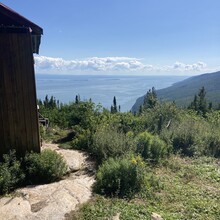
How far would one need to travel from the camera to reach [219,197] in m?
4.05

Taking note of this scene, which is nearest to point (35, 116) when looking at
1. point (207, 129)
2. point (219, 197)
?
point (219, 197)

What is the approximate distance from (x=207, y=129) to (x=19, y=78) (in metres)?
5.66

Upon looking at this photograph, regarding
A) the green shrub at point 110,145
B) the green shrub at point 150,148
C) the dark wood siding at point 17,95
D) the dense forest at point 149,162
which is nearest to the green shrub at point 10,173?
the dark wood siding at point 17,95

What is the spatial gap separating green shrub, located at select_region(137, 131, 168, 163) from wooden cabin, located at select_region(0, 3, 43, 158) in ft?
8.03

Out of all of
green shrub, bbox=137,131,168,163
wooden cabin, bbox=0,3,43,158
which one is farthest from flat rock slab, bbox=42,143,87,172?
green shrub, bbox=137,131,168,163

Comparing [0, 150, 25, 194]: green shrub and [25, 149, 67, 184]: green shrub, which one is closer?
[0, 150, 25, 194]: green shrub

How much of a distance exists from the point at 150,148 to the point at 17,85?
3373mm

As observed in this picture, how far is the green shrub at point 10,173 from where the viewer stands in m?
4.02

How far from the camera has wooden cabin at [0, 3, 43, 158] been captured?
4.35 m

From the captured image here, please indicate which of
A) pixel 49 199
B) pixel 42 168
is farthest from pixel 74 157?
pixel 49 199

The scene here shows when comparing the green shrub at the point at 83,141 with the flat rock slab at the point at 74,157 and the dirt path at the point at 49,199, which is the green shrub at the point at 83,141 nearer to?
the flat rock slab at the point at 74,157

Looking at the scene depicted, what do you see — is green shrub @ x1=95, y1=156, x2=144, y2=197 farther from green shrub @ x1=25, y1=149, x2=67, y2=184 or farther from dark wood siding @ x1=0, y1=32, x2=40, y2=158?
dark wood siding @ x1=0, y1=32, x2=40, y2=158

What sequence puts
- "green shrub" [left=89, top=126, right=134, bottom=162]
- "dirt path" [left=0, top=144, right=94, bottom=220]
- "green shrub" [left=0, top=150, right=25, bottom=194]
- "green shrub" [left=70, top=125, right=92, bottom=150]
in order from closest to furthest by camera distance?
"dirt path" [left=0, top=144, right=94, bottom=220] → "green shrub" [left=0, top=150, right=25, bottom=194] → "green shrub" [left=89, top=126, right=134, bottom=162] → "green shrub" [left=70, top=125, right=92, bottom=150]

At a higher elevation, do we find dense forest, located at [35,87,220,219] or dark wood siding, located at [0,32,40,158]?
dark wood siding, located at [0,32,40,158]
